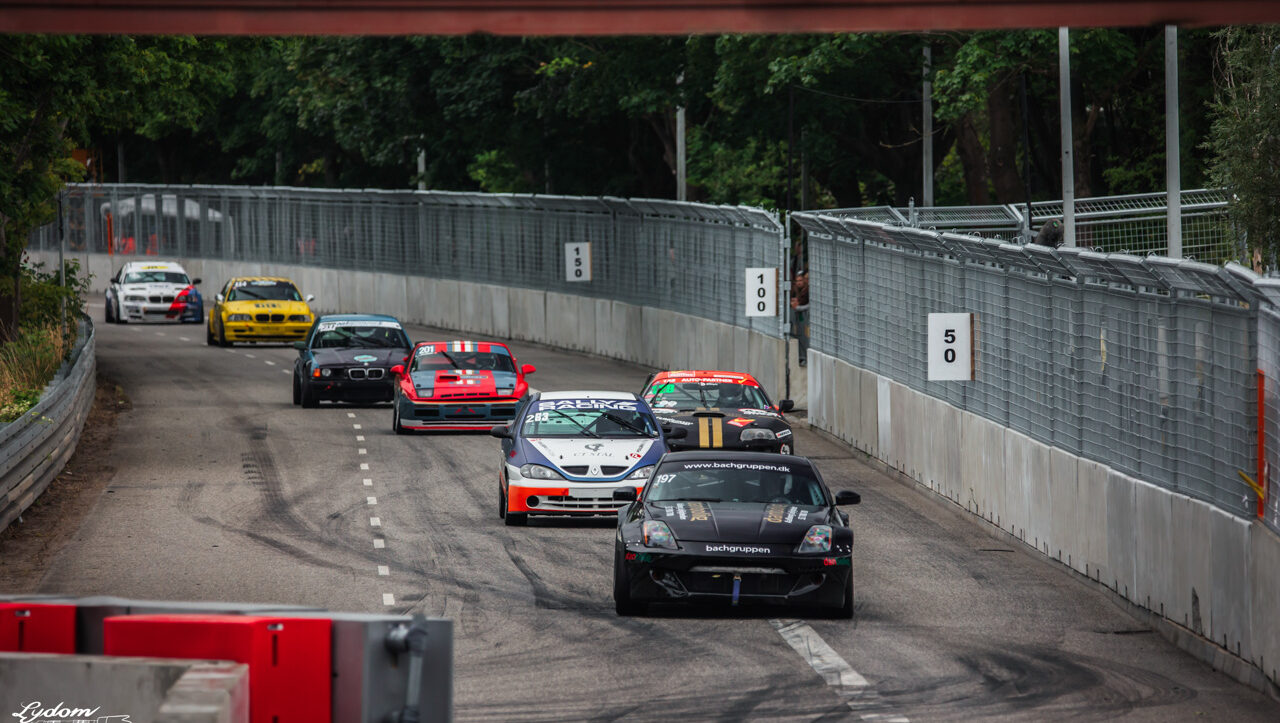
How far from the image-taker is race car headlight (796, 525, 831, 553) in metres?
14.6

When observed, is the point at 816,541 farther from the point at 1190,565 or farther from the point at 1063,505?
the point at 1063,505

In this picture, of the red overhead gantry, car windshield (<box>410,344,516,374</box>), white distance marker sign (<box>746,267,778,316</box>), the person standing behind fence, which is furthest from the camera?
the person standing behind fence

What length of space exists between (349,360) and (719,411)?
9769 millimetres

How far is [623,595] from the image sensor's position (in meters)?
14.9

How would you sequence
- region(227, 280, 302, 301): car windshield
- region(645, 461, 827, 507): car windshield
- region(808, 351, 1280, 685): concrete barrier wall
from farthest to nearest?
region(227, 280, 302, 301): car windshield, region(645, 461, 827, 507): car windshield, region(808, 351, 1280, 685): concrete barrier wall

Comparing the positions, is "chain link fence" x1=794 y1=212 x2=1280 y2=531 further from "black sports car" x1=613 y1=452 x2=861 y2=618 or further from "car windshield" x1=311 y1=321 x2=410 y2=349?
"car windshield" x1=311 y1=321 x2=410 y2=349

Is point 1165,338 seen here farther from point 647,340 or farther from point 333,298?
point 333,298

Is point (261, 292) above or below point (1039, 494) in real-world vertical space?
above

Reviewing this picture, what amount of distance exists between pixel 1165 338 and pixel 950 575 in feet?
10.4

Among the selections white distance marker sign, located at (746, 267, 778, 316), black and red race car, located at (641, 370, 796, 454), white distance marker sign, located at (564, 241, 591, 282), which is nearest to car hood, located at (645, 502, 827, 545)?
black and red race car, located at (641, 370, 796, 454)

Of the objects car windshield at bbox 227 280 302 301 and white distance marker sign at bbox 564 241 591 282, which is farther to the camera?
car windshield at bbox 227 280 302 301

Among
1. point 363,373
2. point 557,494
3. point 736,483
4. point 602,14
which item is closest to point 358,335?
point 363,373

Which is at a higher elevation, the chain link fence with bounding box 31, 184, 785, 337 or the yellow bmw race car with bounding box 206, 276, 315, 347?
the chain link fence with bounding box 31, 184, 785, 337

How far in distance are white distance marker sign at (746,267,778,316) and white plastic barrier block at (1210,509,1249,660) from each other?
18.0m
